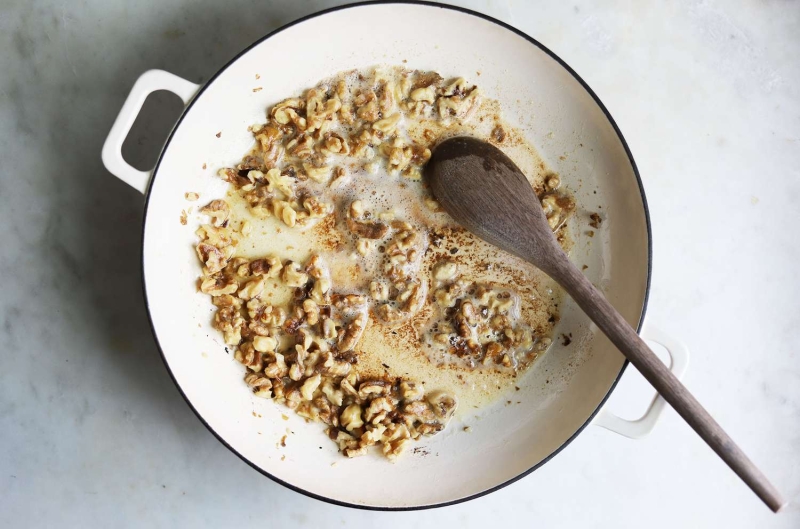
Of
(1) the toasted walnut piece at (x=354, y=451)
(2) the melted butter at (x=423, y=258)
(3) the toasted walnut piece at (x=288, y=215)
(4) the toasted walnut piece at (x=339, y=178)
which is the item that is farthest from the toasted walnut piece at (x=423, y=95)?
(1) the toasted walnut piece at (x=354, y=451)

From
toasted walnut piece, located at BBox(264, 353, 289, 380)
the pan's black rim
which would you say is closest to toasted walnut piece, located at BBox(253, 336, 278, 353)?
toasted walnut piece, located at BBox(264, 353, 289, 380)

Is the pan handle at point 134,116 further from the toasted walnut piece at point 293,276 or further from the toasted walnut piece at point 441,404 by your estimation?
the toasted walnut piece at point 441,404

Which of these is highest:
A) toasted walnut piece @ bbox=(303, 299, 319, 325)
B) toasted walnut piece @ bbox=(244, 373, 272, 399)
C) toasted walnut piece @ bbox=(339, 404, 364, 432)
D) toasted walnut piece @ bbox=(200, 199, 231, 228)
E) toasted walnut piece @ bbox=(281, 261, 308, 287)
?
toasted walnut piece @ bbox=(200, 199, 231, 228)

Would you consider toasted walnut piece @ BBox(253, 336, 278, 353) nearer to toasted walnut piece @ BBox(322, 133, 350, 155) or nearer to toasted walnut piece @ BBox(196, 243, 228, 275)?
toasted walnut piece @ BBox(196, 243, 228, 275)

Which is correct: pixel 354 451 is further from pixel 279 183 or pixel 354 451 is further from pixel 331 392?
pixel 279 183

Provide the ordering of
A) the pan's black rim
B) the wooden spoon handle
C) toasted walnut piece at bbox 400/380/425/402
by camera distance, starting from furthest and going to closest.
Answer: toasted walnut piece at bbox 400/380/425/402 < the pan's black rim < the wooden spoon handle

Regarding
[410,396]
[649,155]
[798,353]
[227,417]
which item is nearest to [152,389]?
[227,417]
